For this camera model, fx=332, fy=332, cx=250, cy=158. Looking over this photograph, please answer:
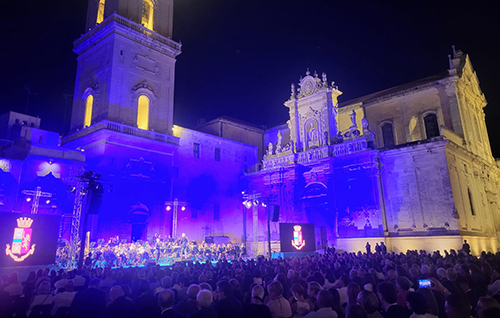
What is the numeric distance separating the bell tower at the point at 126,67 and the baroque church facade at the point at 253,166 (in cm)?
11

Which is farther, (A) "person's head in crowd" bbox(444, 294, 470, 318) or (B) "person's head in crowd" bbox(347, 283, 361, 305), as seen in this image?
(B) "person's head in crowd" bbox(347, 283, 361, 305)

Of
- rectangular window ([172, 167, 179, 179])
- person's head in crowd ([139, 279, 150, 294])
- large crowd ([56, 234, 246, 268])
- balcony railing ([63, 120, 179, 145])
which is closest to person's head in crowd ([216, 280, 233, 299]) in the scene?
person's head in crowd ([139, 279, 150, 294])

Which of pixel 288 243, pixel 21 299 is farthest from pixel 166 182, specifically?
pixel 21 299

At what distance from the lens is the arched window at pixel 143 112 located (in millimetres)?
28703

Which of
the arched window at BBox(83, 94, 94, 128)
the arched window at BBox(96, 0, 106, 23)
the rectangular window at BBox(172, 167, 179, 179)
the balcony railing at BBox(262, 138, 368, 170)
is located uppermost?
the arched window at BBox(96, 0, 106, 23)

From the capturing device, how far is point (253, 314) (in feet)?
16.2

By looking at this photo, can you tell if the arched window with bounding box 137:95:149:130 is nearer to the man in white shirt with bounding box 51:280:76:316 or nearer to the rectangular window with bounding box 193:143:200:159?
the rectangular window with bounding box 193:143:200:159

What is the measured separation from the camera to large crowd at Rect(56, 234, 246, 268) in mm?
19375

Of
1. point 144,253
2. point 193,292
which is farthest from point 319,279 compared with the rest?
point 144,253

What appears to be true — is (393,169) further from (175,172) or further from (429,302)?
(429,302)

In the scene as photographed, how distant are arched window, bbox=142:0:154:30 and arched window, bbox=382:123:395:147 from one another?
963 inches

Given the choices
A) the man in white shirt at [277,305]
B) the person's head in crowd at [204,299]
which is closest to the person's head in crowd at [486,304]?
the man in white shirt at [277,305]

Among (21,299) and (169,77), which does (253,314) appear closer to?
(21,299)

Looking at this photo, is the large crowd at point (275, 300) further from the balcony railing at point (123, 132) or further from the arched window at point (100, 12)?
the arched window at point (100, 12)
